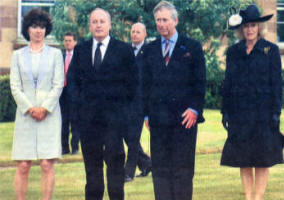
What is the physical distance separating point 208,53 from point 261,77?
8776 millimetres

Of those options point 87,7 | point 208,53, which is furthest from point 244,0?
point 87,7

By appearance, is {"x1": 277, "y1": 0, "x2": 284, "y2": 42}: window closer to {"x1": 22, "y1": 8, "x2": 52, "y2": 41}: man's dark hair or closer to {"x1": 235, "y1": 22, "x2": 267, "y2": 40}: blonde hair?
{"x1": 235, "y1": 22, "x2": 267, "y2": 40}: blonde hair

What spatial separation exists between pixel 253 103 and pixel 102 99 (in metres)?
1.29

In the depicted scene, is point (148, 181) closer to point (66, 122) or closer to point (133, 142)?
point (133, 142)

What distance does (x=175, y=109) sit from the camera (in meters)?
5.60

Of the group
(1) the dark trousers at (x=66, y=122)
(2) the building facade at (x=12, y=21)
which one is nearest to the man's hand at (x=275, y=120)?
(1) the dark trousers at (x=66, y=122)

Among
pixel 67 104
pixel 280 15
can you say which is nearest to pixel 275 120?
pixel 67 104

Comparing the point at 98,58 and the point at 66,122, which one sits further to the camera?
the point at 66,122

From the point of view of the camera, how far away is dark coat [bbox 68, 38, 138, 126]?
5648 mm

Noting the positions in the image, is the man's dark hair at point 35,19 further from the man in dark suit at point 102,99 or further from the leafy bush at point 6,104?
the leafy bush at point 6,104

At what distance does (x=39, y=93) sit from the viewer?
5.91m

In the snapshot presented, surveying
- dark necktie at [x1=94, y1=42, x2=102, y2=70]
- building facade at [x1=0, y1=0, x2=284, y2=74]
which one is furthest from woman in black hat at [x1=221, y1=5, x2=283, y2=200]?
building facade at [x1=0, y1=0, x2=284, y2=74]

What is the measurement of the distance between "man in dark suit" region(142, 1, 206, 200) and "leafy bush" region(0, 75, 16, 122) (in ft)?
23.0

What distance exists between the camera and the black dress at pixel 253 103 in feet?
19.0
